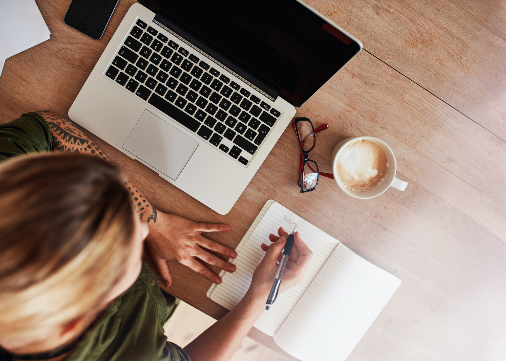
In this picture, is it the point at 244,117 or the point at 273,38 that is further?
the point at 244,117

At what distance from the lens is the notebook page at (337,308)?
32.4 inches

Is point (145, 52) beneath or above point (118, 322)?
above

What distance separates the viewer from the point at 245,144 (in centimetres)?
80

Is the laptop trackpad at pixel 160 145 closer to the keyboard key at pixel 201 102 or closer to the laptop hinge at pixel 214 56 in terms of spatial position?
the keyboard key at pixel 201 102

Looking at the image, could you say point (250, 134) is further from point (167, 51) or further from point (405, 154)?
point (405, 154)

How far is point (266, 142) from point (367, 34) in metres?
0.38

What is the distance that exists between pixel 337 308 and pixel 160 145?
0.64 metres

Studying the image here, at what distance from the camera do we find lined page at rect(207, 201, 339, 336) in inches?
33.4

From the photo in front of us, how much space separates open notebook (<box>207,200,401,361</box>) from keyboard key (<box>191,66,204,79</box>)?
15.2 inches

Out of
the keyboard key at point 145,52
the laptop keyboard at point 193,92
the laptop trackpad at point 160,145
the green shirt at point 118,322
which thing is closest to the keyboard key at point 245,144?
the laptop keyboard at point 193,92

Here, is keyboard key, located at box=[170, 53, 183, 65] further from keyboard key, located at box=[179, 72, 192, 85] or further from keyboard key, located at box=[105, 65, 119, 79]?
keyboard key, located at box=[105, 65, 119, 79]

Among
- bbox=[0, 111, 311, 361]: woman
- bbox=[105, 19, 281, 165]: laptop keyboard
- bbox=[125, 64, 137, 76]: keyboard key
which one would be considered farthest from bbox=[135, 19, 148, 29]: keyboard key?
bbox=[0, 111, 311, 361]: woman

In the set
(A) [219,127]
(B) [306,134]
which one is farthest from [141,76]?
(B) [306,134]

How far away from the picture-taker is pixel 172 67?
79cm
